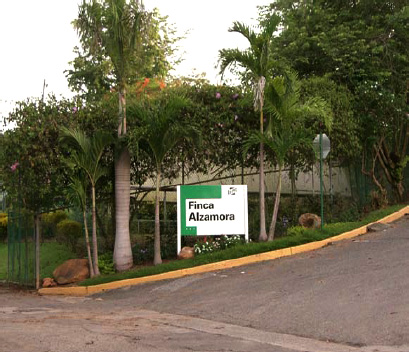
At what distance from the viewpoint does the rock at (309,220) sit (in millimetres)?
15805

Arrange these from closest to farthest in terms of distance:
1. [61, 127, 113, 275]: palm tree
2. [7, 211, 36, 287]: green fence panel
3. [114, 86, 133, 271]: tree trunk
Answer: [61, 127, 113, 275]: palm tree, [114, 86, 133, 271]: tree trunk, [7, 211, 36, 287]: green fence panel

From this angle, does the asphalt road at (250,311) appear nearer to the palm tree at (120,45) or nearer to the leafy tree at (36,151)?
the palm tree at (120,45)

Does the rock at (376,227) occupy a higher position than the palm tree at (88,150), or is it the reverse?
the palm tree at (88,150)

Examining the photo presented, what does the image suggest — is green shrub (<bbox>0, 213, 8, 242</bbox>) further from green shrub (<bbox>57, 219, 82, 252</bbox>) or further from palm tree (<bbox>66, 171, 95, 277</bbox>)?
palm tree (<bbox>66, 171, 95, 277</bbox>)

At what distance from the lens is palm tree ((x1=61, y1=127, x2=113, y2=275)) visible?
42.7ft

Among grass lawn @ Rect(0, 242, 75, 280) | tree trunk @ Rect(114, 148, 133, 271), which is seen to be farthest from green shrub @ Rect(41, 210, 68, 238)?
tree trunk @ Rect(114, 148, 133, 271)

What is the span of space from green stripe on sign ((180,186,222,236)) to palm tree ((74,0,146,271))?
4.39 feet

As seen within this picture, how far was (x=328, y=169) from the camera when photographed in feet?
60.7

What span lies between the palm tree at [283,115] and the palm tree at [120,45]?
3156mm

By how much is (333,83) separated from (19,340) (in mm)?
12855

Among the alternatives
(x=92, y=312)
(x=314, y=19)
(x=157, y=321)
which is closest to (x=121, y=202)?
(x=92, y=312)

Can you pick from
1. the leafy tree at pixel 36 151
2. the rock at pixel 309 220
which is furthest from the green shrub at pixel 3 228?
the rock at pixel 309 220

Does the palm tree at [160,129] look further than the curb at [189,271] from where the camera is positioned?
Yes

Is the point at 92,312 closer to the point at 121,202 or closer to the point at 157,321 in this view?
the point at 157,321
